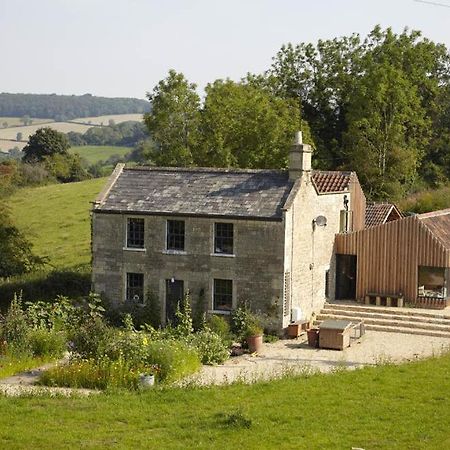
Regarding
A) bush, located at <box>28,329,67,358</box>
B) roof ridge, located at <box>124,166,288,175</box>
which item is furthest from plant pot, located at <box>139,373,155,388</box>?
roof ridge, located at <box>124,166,288,175</box>

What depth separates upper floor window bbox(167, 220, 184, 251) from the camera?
33.9 metres

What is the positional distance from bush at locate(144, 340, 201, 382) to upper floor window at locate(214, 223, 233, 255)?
813cm

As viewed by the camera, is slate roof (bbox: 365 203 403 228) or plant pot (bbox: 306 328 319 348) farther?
slate roof (bbox: 365 203 403 228)

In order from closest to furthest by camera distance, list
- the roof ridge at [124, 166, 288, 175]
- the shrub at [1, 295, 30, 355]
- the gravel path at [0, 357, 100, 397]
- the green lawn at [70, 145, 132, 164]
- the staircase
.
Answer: the gravel path at [0, 357, 100, 397], the shrub at [1, 295, 30, 355], the staircase, the roof ridge at [124, 166, 288, 175], the green lawn at [70, 145, 132, 164]

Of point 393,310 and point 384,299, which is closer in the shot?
point 393,310

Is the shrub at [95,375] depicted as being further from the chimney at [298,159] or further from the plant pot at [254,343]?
the chimney at [298,159]

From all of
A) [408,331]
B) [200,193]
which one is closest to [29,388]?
[200,193]

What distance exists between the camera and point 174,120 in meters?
50.0

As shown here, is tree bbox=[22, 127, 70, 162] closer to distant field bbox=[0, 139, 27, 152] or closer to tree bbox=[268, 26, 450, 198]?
tree bbox=[268, 26, 450, 198]

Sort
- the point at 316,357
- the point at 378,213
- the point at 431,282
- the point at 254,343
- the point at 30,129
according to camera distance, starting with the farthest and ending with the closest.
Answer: the point at 30,129 → the point at 378,213 → the point at 431,282 → the point at 254,343 → the point at 316,357

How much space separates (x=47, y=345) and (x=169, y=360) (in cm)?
505

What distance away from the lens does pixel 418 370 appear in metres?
24.9

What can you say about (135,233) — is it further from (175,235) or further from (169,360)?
(169,360)

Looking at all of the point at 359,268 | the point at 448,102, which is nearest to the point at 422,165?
the point at 448,102
